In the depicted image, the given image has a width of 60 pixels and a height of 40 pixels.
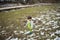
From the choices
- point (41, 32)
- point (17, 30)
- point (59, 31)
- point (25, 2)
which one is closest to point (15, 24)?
point (17, 30)

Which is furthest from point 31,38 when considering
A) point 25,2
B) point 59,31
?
point 25,2

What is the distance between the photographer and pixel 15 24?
19.4 ft

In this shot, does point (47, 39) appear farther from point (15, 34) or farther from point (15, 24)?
point (15, 24)

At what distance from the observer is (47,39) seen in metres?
4.28

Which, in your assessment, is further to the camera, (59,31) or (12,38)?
(59,31)

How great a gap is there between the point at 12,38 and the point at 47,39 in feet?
3.93

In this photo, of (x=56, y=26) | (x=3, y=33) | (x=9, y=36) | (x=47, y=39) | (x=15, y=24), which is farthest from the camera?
(x=15, y=24)

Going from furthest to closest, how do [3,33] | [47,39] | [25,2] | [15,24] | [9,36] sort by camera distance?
[25,2] < [15,24] < [3,33] < [9,36] < [47,39]

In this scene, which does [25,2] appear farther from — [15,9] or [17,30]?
[17,30]

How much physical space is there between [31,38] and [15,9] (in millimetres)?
5210

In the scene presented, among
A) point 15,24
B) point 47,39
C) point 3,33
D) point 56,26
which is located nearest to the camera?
point 47,39

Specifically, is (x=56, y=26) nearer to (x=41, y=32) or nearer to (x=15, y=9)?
(x=41, y=32)

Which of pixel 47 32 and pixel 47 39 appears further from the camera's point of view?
pixel 47 32

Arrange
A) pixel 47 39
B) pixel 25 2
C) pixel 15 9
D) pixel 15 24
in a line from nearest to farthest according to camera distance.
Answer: pixel 47 39 < pixel 15 24 < pixel 15 9 < pixel 25 2
